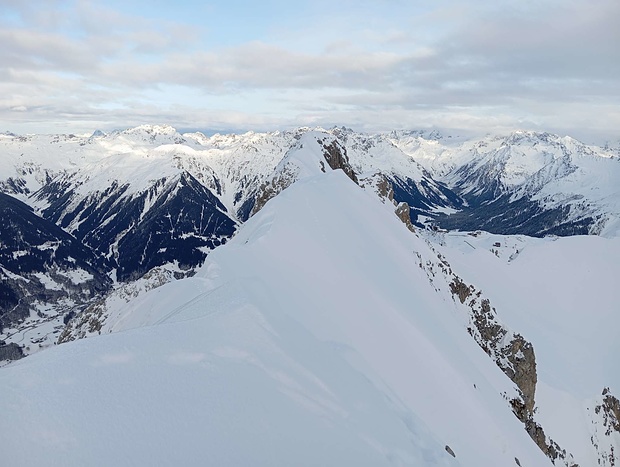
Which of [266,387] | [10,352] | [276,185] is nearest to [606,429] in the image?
[276,185]

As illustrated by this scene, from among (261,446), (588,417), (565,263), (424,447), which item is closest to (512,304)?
(588,417)

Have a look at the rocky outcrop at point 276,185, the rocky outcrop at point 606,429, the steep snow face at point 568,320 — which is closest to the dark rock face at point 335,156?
the rocky outcrop at point 276,185

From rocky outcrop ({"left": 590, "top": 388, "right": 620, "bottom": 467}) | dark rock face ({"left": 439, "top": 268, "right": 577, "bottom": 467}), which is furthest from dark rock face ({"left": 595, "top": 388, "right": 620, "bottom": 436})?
dark rock face ({"left": 439, "top": 268, "right": 577, "bottom": 467})

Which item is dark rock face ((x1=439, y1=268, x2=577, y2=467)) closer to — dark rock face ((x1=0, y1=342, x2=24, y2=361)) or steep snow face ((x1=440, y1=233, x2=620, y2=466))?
steep snow face ((x1=440, y1=233, x2=620, y2=466))

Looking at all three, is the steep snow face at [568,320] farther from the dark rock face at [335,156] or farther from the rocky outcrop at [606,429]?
the dark rock face at [335,156]

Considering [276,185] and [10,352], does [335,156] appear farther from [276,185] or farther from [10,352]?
[10,352]

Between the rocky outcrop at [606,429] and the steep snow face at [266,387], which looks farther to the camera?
the rocky outcrop at [606,429]

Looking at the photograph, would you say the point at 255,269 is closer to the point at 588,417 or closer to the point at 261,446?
the point at 261,446
